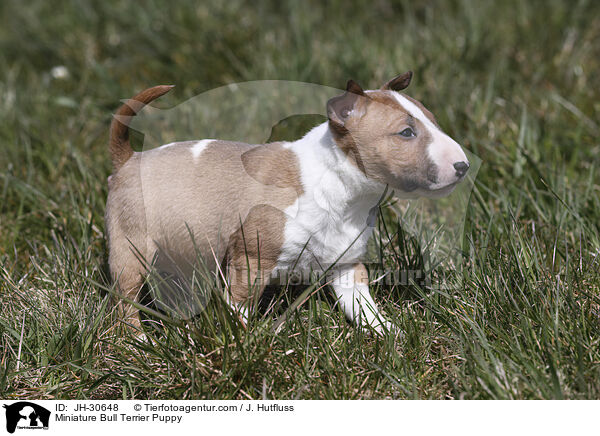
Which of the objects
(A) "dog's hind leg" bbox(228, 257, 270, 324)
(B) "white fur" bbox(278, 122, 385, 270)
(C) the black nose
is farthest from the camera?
(A) "dog's hind leg" bbox(228, 257, 270, 324)

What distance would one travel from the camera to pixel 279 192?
99.9 inches

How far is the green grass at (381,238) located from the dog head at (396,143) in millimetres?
643

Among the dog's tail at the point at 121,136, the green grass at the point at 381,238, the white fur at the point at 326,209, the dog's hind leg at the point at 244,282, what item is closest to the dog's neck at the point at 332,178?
the white fur at the point at 326,209

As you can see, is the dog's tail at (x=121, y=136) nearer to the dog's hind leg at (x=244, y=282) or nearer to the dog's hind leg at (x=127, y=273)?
the dog's hind leg at (x=127, y=273)

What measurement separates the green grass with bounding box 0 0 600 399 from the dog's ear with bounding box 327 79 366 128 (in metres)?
0.77

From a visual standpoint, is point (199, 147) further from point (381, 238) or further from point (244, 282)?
point (381, 238)

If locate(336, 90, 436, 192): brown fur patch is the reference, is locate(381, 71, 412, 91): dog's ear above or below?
above

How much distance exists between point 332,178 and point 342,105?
30 centimetres

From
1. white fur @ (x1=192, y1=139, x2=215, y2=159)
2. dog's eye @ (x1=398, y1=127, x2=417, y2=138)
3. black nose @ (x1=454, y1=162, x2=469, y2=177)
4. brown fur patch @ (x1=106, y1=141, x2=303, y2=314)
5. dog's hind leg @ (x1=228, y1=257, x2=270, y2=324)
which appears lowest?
dog's hind leg @ (x1=228, y1=257, x2=270, y2=324)

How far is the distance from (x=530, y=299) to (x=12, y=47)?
18.0ft

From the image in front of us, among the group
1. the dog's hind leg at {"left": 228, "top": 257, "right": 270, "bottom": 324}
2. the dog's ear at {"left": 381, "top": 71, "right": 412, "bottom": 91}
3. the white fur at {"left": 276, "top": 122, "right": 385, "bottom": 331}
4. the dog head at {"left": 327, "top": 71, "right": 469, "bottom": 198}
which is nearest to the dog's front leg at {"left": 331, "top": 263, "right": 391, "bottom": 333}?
the white fur at {"left": 276, "top": 122, "right": 385, "bottom": 331}
